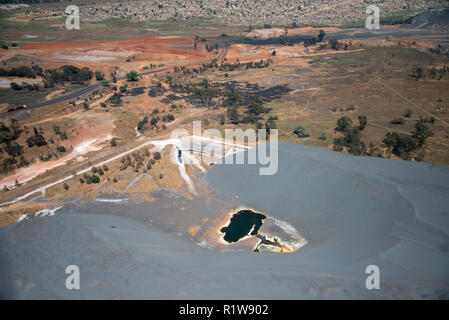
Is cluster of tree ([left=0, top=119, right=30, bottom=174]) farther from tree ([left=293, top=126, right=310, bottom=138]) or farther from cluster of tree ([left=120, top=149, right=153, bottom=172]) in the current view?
tree ([left=293, top=126, right=310, bottom=138])

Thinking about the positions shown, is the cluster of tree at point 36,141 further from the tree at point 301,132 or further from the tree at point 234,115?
the tree at point 301,132

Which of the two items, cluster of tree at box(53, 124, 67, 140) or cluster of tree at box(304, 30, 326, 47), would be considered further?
cluster of tree at box(304, 30, 326, 47)

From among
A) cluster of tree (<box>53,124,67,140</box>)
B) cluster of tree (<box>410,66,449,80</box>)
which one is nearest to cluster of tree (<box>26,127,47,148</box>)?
cluster of tree (<box>53,124,67,140</box>)

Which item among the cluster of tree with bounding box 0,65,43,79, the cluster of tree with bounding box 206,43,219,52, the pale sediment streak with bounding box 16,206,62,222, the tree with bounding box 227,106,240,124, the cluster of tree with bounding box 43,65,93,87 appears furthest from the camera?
the cluster of tree with bounding box 206,43,219,52

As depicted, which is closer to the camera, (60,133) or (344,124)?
(60,133)

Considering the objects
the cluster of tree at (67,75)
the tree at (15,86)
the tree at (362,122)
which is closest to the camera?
the tree at (362,122)

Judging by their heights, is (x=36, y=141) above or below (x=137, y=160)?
above

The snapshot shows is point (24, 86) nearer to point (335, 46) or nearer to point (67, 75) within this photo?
point (67, 75)

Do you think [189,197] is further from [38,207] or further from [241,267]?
[38,207]

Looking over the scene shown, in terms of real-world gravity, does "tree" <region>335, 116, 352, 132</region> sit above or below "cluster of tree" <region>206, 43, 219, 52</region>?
below

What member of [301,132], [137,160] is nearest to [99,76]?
[137,160]

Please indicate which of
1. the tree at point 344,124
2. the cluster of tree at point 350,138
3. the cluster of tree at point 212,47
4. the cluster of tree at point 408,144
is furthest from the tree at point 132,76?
the cluster of tree at point 408,144

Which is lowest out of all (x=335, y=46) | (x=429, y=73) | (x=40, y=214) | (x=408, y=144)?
(x=40, y=214)
